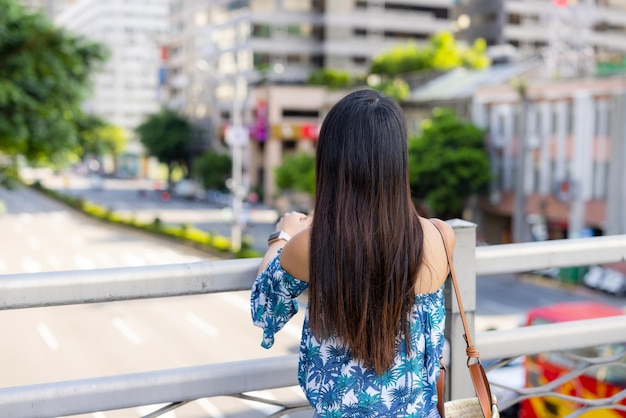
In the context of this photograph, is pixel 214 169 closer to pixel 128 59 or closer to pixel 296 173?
pixel 296 173

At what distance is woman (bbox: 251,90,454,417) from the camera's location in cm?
224

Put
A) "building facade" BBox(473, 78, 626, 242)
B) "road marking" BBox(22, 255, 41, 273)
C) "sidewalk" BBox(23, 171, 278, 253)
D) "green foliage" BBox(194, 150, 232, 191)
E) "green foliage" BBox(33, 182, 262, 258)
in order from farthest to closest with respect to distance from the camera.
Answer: "green foliage" BBox(194, 150, 232, 191) → "sidewalk" BBox(23, 171, 278, 253) → "green foliage" BBox(33, 182, 262, 258) → "building facade" BBox(473, 78, 626, 242) → "road marking" BBox(22, 255, 41, 273)

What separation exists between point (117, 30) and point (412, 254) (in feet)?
378

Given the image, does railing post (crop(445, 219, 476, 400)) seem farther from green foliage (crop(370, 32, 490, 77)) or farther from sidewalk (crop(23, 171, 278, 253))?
green foliage (crop(370, 32, 490, 77))

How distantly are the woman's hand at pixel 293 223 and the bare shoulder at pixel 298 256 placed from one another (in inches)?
9.3

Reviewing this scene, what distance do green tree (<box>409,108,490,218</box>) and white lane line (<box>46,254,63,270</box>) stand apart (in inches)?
566

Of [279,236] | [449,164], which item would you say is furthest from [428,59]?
[279,236]

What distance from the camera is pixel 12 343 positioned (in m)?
3.23

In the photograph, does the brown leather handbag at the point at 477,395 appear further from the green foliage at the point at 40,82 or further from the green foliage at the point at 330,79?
the green foliage at the point at 330,79

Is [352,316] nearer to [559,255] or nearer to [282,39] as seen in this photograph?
[559,255]

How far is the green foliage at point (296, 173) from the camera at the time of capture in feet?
152

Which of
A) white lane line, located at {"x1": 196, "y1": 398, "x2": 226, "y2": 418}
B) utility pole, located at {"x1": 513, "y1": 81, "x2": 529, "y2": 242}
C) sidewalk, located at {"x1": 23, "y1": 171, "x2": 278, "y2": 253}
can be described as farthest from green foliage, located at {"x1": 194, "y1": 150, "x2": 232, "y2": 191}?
white lane line, located at {"x1": 196, "y1": 398, "x2": 226, "y2": 418}

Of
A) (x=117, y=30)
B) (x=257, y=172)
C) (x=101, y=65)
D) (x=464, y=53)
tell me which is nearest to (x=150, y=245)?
(x=101, y=65)

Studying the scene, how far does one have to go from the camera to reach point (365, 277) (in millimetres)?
2240
